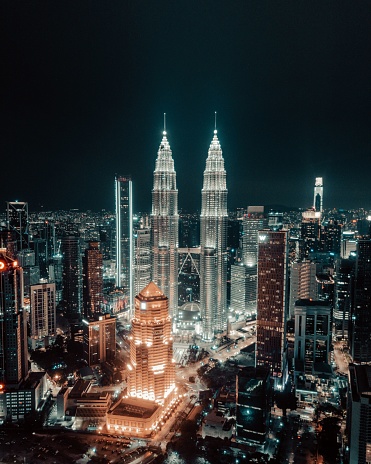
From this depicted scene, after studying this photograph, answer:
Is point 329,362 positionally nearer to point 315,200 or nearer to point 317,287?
point 317,287

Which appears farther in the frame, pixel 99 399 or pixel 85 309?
pixel 85 309

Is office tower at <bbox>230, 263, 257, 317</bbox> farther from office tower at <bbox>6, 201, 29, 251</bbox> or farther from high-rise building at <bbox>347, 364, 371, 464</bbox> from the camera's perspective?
high-rise building at <bbox>347, 364, 371, 464</bbox>

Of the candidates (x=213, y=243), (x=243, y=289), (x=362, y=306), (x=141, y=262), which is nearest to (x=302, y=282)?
(x=243, y=289)

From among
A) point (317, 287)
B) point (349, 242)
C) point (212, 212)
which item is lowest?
point (317, 287)

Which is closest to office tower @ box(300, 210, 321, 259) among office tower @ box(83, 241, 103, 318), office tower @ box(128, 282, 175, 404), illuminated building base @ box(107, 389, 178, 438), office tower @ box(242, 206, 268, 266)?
office tower @ box(242, 206, 268, 266)

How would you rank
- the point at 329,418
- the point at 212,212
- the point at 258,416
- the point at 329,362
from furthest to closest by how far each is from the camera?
the point at 212,212
the point at 329,362
the point at 329,418
the point at 258,416

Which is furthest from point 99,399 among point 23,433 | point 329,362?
point 329,362

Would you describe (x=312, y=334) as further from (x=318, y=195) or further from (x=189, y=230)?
(x=318, y=195)
